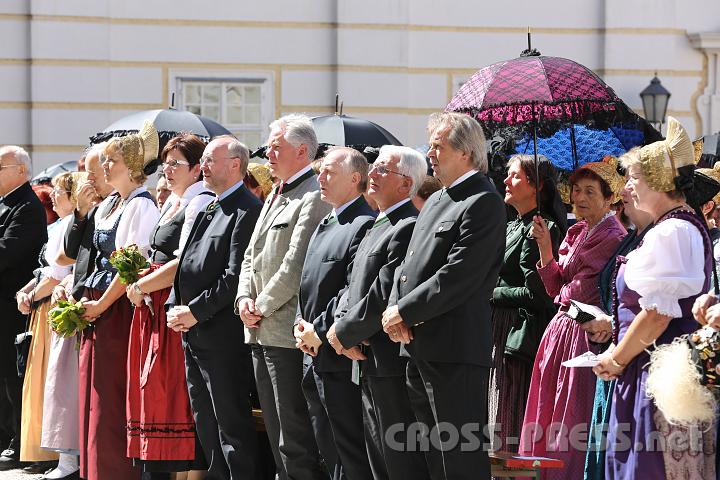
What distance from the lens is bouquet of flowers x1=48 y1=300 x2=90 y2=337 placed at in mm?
7555

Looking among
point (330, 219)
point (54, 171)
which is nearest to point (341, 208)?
point (330, 219)

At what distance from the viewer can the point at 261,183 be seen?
8.53 meters

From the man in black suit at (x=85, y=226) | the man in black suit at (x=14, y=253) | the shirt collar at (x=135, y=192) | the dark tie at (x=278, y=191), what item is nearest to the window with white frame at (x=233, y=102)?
the man in black suit at (x=14, y=253)

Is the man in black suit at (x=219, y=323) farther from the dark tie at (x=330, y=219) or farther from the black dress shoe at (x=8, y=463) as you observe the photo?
the black dress shoe at (x=8, y=463)

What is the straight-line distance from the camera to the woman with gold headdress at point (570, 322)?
6.22m

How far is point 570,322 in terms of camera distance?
20.8 ft

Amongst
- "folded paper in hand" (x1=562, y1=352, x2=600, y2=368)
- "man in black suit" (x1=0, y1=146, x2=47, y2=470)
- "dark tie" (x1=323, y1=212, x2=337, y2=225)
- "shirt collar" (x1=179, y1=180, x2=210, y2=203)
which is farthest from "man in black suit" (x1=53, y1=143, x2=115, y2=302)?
"folded paper in hand" (x1=562, y1=352, x2=600, y2=368)

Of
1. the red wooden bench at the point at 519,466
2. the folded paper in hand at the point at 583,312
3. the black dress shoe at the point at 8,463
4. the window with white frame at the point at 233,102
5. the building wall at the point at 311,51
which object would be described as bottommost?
the black dress shoe at the point at 8,463

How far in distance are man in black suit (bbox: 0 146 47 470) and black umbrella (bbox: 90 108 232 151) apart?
3.34 feet

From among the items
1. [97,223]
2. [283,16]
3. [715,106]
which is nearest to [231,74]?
[283,16]

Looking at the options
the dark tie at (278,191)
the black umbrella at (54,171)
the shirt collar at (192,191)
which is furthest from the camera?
the black umbrella at (54,171)

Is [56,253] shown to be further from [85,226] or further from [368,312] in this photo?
[368,312]

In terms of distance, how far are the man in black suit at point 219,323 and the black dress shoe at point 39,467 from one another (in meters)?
2.21

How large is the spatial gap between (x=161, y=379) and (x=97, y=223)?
1153 millimetres
